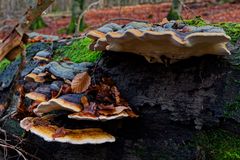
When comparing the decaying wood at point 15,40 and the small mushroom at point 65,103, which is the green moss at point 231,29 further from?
the decaying wood at point 15,40

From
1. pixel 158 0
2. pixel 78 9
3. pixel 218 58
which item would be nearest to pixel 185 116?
pixel 218 58

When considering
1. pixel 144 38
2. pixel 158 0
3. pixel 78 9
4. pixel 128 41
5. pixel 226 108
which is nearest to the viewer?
pixel 144 38

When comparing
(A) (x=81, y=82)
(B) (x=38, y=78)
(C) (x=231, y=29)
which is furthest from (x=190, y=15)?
(A) (x=81, y=82)

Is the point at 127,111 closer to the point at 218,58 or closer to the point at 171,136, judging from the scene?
the point at 171,136

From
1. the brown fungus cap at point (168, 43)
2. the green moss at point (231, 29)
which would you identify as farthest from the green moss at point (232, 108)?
the green moss at point (231, 29)

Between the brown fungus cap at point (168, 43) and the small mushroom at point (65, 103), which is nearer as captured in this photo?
the brown fungus cap at point (168, 43)

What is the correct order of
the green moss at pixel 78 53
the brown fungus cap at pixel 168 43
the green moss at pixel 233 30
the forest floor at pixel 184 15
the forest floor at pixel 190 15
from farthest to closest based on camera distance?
the forest floor at pixel 184 15, the forest floor at pixel 190 15, the green moss at pixel 78 53, the green moss at pixel 233 30, the brown fungus cap at pixel 168 43

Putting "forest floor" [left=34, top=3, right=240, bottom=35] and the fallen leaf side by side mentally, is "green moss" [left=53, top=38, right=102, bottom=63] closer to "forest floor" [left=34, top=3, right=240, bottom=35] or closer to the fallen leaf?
the fallen leaf
